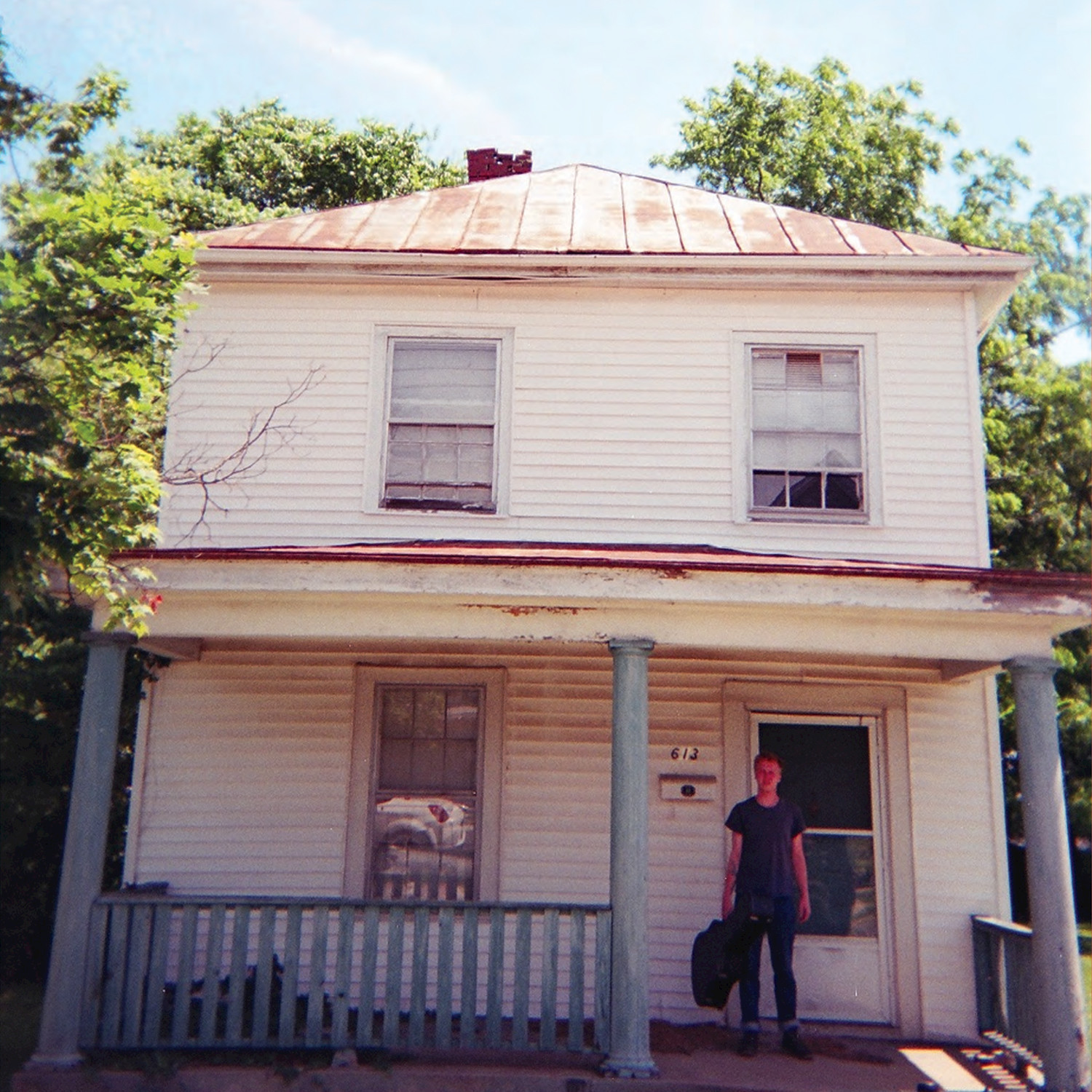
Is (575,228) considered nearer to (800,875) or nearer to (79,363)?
(79,363)

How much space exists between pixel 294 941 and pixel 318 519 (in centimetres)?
337

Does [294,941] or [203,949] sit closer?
[294,941]

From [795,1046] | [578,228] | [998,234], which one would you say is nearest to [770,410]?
[578,228]

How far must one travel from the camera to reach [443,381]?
352 inches

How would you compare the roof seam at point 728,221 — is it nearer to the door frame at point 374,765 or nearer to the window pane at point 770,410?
the window pane at point 770,410

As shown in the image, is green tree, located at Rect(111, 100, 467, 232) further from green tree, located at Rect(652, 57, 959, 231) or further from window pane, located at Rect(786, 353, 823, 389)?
window pane, located at Rect(786, 353, 823, 389)

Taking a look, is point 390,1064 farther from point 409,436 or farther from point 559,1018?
point 409,436

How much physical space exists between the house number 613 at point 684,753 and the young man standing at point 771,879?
99 cm

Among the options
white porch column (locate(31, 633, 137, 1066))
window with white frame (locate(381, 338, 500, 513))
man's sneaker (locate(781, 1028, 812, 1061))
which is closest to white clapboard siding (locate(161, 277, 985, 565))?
window with white frame (locate(381, 338, 500, 513))

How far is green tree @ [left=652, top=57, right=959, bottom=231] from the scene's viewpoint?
19.4 meters

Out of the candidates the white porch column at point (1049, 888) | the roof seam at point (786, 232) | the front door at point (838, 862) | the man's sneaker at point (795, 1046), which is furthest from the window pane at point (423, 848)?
the roof seam at point (786, 232)

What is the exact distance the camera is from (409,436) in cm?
887

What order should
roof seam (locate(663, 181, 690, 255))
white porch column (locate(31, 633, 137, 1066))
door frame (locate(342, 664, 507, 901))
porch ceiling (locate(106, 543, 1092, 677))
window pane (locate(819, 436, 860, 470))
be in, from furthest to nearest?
roof seam (locate(663, 181, 690, 255)) → window pane (locate(819, 436, 860, 470)) → door frame (locate(342, 664, 507, 901)) → porch ceiling (locate(106, 543, 1092, 677)) → white porch column (locate(31, 633, 137, 1066))

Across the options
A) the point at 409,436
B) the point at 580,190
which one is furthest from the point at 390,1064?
the point at 580,190
